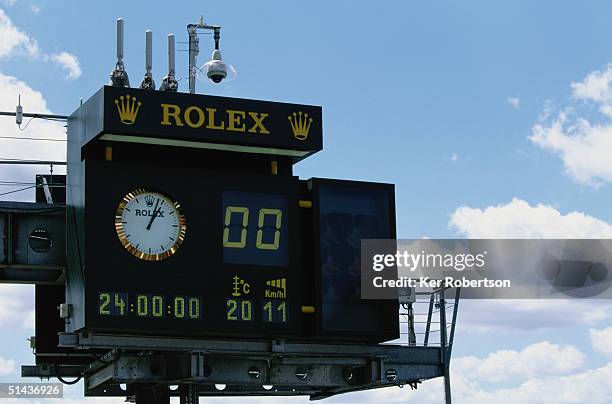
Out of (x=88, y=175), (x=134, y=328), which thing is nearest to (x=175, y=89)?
(x=88, y=175)

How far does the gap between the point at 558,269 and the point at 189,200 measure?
1258cm

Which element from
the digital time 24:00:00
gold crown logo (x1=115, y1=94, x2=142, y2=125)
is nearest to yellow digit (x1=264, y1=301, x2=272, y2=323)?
the digital time 24:00:00

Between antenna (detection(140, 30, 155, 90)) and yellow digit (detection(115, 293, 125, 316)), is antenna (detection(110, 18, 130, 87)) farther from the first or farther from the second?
yellow digit (detection(115, 293, 125, 316))

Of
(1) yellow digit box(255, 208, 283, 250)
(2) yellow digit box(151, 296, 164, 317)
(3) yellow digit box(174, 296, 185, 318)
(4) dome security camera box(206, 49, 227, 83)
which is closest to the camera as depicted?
(2) yellow digit box(151, 296, 164, 317)

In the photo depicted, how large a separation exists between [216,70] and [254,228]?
445 centimetres

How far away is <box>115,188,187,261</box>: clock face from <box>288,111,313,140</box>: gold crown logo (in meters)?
3.68

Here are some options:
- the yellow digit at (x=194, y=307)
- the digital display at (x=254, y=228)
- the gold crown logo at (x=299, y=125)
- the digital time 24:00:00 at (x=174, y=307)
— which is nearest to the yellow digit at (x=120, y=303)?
the digital time 24:00:00 at (x=174, y=307)

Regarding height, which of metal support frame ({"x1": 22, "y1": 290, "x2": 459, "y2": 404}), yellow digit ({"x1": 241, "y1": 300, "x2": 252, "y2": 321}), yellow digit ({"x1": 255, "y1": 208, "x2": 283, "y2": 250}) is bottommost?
metal support frame ({"x1": 22, "y1": 290, "x2": 459, "y2": 404})

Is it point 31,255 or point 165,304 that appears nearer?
point 165,304

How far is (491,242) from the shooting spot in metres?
39.7

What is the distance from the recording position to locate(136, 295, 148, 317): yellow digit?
31688 mm

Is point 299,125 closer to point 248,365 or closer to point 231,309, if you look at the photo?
point 231,309

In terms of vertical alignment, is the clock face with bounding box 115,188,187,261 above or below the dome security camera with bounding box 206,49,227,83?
below

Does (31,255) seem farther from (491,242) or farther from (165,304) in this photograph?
(491,242)
